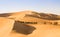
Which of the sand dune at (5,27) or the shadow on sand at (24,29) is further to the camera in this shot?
the shadow on sand at (24,29)

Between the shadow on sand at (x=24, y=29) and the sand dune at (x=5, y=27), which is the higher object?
the sand dune at (x=5, y=27)

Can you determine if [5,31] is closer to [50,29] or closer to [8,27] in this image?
[8,27]

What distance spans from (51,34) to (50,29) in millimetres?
1276

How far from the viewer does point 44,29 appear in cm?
1447

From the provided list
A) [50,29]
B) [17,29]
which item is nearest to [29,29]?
[17,29]

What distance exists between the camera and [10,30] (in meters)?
13.7

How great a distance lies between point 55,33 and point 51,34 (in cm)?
37

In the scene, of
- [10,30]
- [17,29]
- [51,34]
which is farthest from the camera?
[17,29]

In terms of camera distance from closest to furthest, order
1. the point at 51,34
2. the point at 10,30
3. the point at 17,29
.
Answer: the point at 51,34 → the point at 10,30 → the point at 17,29

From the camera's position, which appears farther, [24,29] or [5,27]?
[24,29]

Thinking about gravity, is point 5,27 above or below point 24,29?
above

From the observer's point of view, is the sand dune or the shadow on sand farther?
the shadow on sand

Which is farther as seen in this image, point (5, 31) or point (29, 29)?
point (29, 29)

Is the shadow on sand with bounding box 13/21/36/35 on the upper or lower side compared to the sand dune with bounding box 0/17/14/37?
lower
